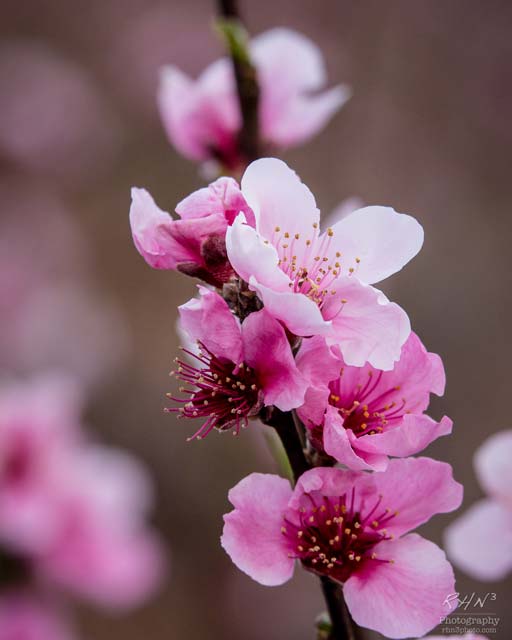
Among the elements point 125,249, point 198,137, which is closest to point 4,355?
point 125,249

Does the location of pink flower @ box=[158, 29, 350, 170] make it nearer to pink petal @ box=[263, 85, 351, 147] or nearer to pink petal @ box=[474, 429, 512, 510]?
pink petal @ box=[263, 85, 351, 147]

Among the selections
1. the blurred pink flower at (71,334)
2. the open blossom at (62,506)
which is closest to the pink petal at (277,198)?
the open blossom at (62,506)

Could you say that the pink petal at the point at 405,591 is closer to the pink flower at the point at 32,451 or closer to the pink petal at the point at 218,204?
the pink petal at the point at 218,204

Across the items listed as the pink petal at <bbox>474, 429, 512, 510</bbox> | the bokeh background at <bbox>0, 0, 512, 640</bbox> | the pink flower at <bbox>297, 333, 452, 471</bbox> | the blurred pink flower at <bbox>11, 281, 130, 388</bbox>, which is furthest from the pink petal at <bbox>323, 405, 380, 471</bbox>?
the blurred pink flower at <bbox>11, 281, 130, 388</bbox>

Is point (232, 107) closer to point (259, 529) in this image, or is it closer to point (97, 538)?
point (259, 529)

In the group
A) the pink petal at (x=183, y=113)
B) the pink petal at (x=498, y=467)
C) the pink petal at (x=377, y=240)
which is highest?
the pink petal at (x=183, y=113)

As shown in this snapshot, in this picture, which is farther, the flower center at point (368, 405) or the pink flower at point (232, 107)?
the pink flower at point (232, 107)
